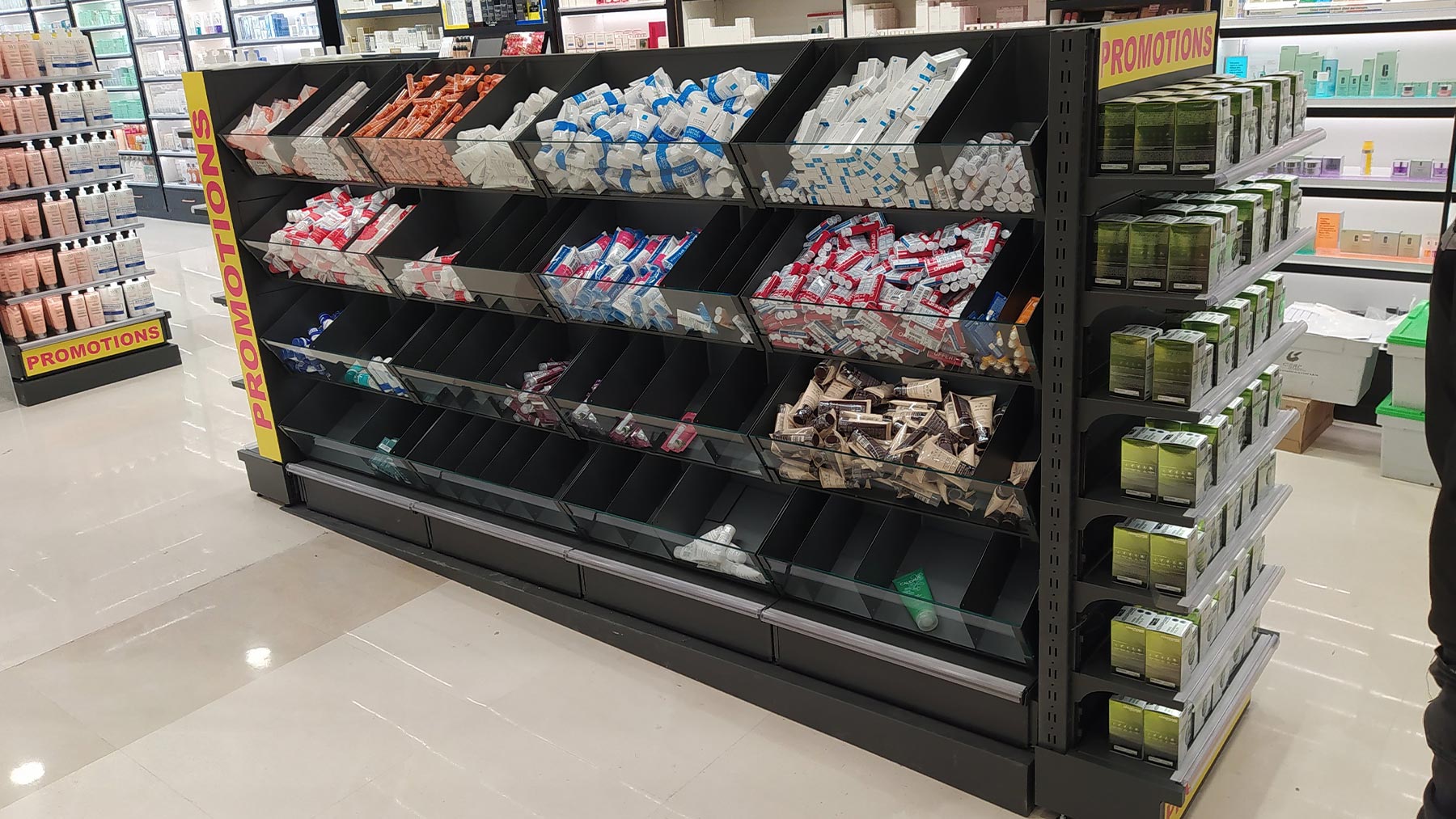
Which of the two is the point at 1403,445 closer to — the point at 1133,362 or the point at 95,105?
the point at 1133,362

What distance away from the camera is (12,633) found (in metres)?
3.94

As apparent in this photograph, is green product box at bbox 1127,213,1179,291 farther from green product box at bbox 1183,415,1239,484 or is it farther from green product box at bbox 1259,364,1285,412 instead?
green product box at bbox 1259,364,1285,412

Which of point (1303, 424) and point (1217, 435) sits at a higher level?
point (1217, 435)

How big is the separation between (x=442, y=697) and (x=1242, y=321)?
8.25 ft

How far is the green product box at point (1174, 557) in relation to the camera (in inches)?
93.4

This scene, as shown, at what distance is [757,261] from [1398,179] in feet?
12.6

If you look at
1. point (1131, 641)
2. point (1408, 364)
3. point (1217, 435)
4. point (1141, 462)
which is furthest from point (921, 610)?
point (1408, 364)

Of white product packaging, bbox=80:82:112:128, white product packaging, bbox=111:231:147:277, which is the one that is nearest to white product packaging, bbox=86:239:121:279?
white product packaging, bbox=111:231:147:277

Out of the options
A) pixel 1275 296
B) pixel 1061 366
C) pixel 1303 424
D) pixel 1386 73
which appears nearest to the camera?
pixel 1061 366

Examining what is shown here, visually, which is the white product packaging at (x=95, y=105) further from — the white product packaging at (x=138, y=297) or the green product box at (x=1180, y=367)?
the green product box at (x=1180, y=367)

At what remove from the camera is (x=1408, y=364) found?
4.30 m

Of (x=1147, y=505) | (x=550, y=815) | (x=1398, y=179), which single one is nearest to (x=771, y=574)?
(x=550, y=815)

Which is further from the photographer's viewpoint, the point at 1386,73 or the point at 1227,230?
the point at 1386,73

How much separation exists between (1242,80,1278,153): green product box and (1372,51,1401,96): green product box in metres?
3.27
